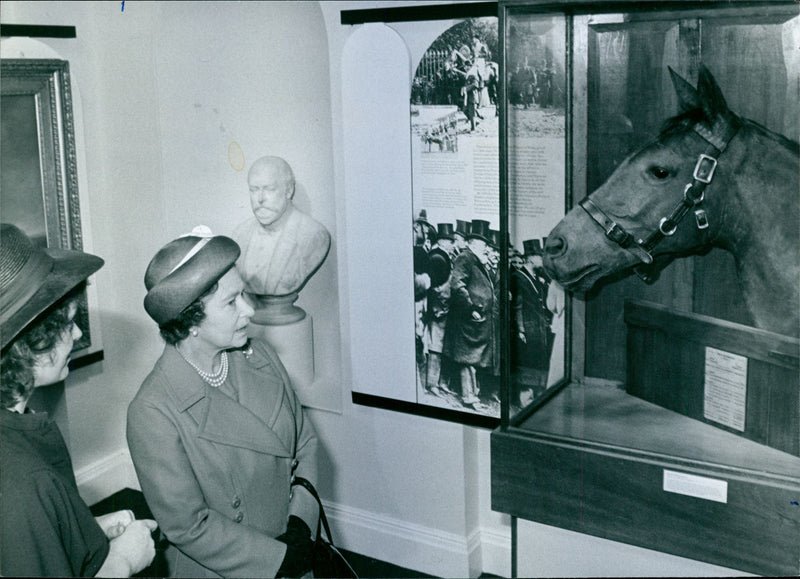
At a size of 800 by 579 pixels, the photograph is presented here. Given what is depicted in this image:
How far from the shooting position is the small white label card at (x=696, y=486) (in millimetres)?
2438

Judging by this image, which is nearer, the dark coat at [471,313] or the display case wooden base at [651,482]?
the display case wooden base at [651,482]

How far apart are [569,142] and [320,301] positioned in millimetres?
1861

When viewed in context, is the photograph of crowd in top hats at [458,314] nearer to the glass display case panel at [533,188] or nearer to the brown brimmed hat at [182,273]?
the glass display case panel at [533,188]

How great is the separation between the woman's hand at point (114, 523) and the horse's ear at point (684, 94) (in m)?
1.96

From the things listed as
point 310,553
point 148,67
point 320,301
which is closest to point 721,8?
point 310,553

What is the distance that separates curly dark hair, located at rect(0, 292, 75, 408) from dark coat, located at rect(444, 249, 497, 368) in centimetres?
207

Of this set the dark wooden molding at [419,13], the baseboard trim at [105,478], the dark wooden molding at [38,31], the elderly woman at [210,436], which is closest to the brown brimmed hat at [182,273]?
the elderly woman at [210,436]

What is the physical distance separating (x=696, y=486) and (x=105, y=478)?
3.48 metres

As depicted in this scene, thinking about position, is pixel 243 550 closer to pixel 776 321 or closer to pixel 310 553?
pixel 310 553

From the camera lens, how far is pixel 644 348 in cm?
294

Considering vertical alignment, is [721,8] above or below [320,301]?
above

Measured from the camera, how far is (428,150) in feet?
12.3

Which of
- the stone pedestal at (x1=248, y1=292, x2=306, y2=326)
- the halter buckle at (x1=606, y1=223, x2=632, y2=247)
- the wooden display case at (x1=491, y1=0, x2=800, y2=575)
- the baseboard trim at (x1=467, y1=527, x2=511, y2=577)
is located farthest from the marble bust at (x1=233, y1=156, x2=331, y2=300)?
the halter buckle at (x1=606, y1=223, x2=632, y2=247)

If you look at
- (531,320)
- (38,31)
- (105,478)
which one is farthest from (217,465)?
(38,31)
